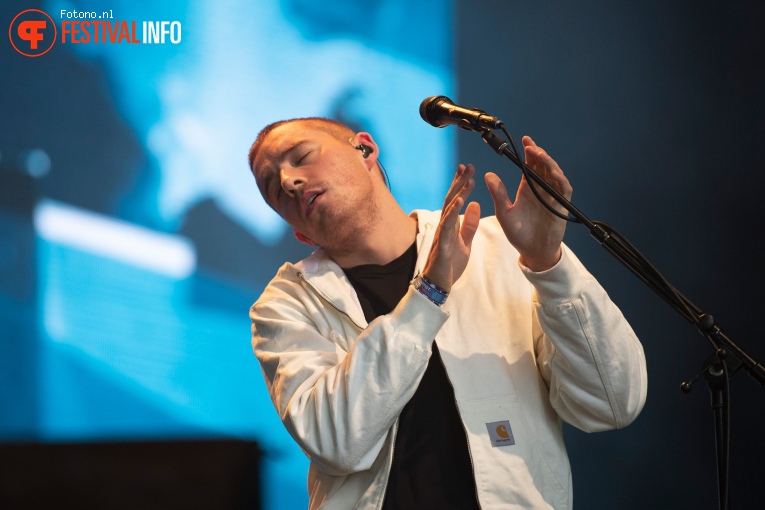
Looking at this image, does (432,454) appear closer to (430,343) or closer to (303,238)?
(430,343)

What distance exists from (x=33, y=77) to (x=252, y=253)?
927 millimetres

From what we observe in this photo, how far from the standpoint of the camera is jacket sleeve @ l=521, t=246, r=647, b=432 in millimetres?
1666

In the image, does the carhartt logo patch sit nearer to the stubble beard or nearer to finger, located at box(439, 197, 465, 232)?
finger, located at box(439, 197, 465, 232)

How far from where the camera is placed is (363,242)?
80.0 inches

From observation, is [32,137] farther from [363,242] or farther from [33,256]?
[363,242]

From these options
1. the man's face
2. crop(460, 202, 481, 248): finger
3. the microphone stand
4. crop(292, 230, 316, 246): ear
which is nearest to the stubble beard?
the man's face

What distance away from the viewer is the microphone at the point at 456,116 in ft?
4.69

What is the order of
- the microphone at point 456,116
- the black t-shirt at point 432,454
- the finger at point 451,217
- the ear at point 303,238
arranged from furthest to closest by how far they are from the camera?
the ear at point 303,238 → the black t-shirt at point 432,454 → the finger at point 451,217 → the microphone at point 456,116

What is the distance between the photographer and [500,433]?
178 cm

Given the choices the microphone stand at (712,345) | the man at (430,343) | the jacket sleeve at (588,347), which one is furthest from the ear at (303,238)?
the microphone stand at (712,345)

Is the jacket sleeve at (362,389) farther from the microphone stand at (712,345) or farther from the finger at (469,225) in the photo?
the microphone stand at (712,345)

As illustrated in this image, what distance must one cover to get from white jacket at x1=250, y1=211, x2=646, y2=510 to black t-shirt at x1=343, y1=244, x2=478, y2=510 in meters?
0.04

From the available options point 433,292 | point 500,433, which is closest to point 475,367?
point 500,433

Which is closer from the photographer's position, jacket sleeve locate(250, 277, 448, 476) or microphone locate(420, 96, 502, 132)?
microphone locate(420, 96, 502, 132)
